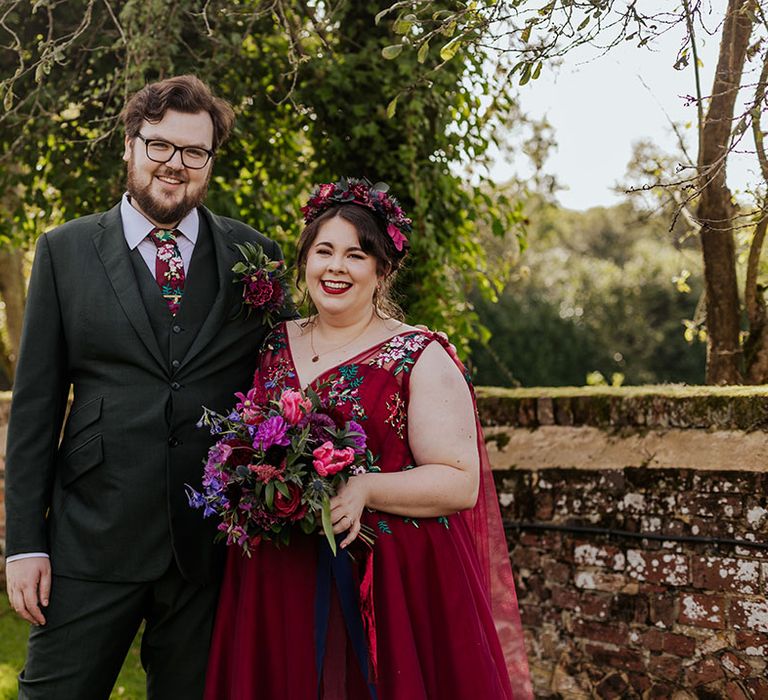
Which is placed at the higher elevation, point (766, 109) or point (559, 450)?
point (766, 109)

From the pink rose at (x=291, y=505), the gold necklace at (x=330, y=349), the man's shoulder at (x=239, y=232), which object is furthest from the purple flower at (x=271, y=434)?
the man's shoulder at (x=239, y=232)

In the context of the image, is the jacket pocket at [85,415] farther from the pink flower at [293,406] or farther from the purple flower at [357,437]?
the purple flower at [357,437]

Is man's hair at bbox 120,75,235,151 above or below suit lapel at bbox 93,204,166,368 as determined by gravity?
above

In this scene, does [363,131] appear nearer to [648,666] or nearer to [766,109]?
[766,109]

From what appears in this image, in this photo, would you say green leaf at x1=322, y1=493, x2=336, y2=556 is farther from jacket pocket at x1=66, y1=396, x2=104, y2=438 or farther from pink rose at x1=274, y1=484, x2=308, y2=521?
jacket pocket at x1=66, y1=396, x2=104, y2=438

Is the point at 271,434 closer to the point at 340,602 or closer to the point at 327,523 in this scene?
the point at 327,523

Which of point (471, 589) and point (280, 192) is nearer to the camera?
point (471, 589)

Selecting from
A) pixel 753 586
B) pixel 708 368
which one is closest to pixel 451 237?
pixel 708 368

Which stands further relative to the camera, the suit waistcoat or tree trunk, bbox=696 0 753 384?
tree trunk, bbox=696 0 753 384

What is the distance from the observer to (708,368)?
4.49 meters

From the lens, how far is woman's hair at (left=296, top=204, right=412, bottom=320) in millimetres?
2721

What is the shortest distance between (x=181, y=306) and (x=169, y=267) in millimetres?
147

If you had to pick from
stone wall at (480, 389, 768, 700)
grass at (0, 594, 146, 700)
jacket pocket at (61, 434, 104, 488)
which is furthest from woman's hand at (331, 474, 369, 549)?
grass at (0, 594, 146, 700)

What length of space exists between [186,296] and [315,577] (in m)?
0.92
